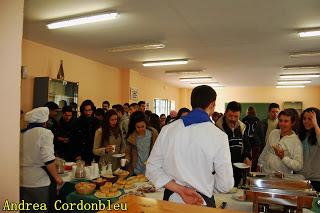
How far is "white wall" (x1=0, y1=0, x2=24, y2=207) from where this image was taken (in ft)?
4.21

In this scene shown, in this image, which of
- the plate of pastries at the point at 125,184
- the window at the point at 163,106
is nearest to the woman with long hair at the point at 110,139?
the plate of pastries at the point at 125,184

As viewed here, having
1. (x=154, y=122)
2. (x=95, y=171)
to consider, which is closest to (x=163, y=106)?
(x=154, y=122)

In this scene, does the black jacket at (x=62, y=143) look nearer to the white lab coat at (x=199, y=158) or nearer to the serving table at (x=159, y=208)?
the white lab coat at (x=199, y=158)

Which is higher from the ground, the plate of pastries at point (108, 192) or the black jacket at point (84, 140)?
the black jacket at point (84, 140)

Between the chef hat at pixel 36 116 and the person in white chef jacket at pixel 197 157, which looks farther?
→ the chef hat at pixel 36 116

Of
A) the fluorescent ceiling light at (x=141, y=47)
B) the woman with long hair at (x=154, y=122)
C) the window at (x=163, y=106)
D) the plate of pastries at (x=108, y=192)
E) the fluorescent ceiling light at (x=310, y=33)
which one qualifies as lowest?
the plate of pastries at (x=108, y=192)

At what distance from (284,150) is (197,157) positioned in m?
1.30

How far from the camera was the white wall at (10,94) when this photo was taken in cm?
128

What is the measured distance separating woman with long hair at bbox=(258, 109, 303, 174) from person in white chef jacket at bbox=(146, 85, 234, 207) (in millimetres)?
1062

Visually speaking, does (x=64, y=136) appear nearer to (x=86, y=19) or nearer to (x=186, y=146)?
(x=86, y=19)

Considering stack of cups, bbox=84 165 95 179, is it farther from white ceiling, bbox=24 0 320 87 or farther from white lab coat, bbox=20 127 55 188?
white ceiling, bbox=24 0 320 87

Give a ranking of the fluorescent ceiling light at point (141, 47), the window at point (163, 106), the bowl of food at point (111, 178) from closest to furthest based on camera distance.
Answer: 1. the bowl of food at point (111, 178)
2. the fluorescent ceiling light at point (141, 47)
3. the window at point (163, 106)

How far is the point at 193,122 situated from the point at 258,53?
458cm

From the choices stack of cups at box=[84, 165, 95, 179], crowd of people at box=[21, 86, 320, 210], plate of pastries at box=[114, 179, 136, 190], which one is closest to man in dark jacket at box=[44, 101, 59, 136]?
crowd of people at box=[21, 86, 320, 210]
